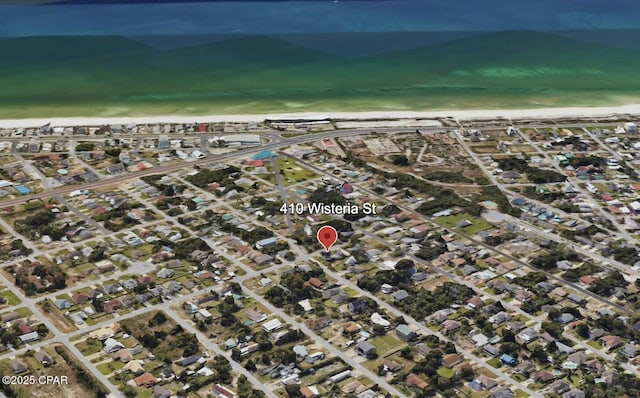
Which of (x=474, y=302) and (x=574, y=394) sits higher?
(x=474, y=302)

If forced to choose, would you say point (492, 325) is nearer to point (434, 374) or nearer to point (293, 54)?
point (434, 374)

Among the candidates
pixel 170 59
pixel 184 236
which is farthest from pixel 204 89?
pixel 184 236

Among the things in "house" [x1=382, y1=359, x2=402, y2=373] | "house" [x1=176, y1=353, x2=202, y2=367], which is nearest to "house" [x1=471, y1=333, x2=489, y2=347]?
"house" [x1=382, y1=359, x2=402, y2=373]

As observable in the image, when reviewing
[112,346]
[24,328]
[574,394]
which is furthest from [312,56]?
[574,394]

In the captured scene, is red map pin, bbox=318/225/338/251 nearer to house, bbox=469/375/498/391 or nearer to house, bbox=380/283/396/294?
house, bbox=380/283/396/294

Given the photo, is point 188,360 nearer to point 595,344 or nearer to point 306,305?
point 306,305

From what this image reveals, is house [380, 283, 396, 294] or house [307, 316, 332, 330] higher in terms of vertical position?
house [380, 283, 396, 294]
